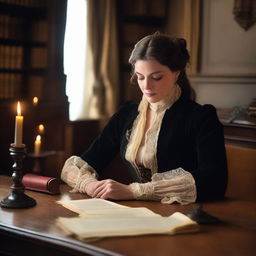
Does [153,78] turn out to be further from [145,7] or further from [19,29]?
[145,7]

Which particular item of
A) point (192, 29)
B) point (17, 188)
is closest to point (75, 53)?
point (192, 29)

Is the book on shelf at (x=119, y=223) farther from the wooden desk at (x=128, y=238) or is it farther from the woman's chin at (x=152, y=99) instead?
the woman's chin at (x=152, y=99)

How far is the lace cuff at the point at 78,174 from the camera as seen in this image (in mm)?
2143

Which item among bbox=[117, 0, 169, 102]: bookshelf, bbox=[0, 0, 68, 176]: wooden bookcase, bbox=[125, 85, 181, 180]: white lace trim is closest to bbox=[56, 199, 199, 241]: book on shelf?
bbox=[125, 85, 181, 180]: white lace trim

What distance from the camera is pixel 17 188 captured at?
1.83m

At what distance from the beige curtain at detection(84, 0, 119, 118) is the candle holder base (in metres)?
3.42

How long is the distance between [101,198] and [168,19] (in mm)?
4015

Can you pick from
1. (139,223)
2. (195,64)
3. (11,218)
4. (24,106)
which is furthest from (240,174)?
(195,64)

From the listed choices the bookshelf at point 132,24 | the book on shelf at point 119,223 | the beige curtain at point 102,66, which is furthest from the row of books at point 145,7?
the book on shelf at point 119,223

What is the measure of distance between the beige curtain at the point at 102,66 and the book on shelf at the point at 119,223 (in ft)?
11.5

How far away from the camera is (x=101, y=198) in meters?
1.99

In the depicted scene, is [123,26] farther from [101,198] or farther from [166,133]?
[101,198]

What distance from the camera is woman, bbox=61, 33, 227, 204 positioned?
2.02 meters

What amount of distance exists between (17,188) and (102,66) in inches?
139
